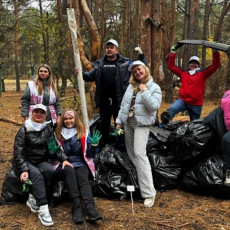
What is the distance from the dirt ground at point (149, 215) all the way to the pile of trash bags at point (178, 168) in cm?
11

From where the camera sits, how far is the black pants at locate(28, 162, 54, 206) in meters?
3.08

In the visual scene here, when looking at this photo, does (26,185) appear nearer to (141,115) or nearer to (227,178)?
(141,115)

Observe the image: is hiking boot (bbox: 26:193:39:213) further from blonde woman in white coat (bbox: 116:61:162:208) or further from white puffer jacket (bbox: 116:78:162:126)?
white puffer jacket (bbox: 116:78:162:126)

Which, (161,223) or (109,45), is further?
(109,45)

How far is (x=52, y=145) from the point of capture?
339cm

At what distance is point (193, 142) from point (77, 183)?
153 centimetres

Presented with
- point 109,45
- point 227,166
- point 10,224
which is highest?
point 109,45

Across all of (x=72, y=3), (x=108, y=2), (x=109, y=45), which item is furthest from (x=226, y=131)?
(x=108, y=2)

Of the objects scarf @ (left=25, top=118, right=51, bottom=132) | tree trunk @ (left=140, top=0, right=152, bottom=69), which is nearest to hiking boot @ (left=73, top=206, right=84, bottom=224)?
scarf @ (left=25, top=118, right=51, bottom=132)

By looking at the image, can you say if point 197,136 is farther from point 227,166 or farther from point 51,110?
point 51,110

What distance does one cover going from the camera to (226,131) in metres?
3.37

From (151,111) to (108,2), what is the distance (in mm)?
18777

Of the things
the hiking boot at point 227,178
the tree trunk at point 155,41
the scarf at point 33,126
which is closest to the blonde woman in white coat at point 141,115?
the hiking boot at point 227,178

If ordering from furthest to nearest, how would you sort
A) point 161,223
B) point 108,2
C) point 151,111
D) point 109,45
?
point 108,2, point 109,45, point 151,111, point 161,223
